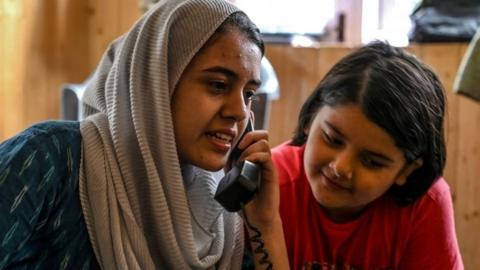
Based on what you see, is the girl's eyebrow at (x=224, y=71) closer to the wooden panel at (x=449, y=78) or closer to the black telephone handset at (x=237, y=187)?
the black telephone handset at (x=237, y=187)

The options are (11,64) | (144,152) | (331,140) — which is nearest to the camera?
(144,152)

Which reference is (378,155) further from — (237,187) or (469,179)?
(469,179)

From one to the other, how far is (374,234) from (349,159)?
0.68 feet

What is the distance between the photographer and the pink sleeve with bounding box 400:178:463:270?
1.28 meters

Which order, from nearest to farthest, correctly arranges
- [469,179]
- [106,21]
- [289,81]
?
1. [469,179]
2. [289,81]
3. [106,21]

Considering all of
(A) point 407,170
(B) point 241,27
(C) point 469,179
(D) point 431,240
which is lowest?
(C) point 469,179

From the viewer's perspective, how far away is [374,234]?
1324 mm

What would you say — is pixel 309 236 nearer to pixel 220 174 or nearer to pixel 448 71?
pixel 220 174

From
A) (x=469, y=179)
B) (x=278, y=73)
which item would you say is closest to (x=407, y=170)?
(x=469, y=179)

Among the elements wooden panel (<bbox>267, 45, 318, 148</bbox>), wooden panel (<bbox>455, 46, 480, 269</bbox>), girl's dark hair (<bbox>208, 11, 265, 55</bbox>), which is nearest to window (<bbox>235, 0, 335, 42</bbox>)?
wooden panel (<bbox>267, 45, 318, 148</bbox>)

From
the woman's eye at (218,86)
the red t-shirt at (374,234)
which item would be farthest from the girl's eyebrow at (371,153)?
the woman's eye at (218,86)

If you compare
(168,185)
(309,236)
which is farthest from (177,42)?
(309,236)

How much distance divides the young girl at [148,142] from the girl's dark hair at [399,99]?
8.9 inches

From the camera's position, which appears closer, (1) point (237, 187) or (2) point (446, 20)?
(1) point (237, 187)
